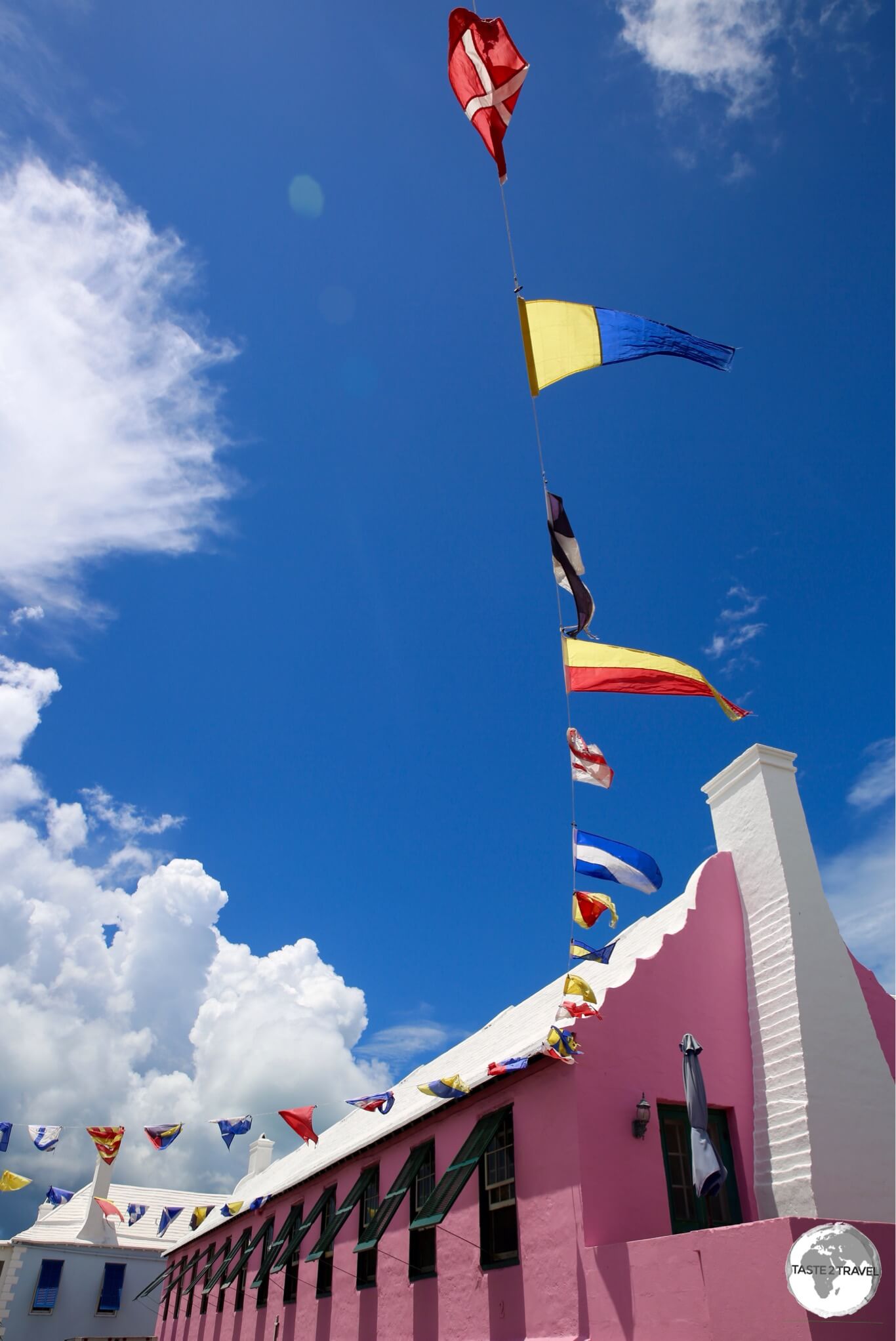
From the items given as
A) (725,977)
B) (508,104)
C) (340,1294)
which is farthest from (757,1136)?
(508,104)

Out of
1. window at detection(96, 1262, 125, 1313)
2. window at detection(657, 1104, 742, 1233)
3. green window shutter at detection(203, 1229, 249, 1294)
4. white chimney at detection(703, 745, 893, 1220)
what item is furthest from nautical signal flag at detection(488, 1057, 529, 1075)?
window at detection(96, 1262, 125, 1313)

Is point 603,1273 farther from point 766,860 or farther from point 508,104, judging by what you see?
point 508,104

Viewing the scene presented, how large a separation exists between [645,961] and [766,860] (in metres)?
2.29

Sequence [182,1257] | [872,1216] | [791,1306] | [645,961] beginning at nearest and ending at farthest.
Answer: [791,1306]
[872,1216]
[645,961]
[182,1257]

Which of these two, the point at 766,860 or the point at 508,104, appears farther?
the point at 766,860

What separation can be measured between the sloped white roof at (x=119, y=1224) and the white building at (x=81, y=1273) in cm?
4

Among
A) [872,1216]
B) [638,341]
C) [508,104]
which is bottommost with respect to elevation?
[872,1216]

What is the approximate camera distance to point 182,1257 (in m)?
28.1

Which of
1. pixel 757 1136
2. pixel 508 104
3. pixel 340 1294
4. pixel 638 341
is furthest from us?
pixel 340 1294

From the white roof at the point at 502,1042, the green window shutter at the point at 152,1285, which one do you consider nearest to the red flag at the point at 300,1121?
the white roof at the point at 502,1042

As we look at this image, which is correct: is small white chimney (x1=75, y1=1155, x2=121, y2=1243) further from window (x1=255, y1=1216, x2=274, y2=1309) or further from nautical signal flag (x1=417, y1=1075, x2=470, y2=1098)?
nautical signal flag (x1=417, y1=1075, x2=470, y2=1098)

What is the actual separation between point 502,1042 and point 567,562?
8981mm

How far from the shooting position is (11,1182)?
24766mm

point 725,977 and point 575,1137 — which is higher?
point 725,977
